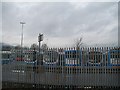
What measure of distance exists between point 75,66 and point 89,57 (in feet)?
2.61

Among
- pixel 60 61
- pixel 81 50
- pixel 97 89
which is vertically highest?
pixel 81 50

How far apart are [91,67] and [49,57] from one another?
1979 mm

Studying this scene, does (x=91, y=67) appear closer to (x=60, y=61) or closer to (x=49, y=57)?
(x=60, y=61)

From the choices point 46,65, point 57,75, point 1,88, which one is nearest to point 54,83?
point 57,75

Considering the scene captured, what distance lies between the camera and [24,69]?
8586 mm

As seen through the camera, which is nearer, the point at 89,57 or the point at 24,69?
the point at 89,57

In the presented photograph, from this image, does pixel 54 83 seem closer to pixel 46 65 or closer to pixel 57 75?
pixel 57 75

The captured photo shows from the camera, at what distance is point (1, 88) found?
801 cm

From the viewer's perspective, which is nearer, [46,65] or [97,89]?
[97,89]

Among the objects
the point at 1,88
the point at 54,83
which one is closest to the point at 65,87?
the point at 54,83

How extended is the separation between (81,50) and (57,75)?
1.60m

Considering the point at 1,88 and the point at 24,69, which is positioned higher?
the point at 24,69

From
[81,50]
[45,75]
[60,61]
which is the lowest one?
[45,75]

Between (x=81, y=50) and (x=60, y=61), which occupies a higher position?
(x=81, y=50)
